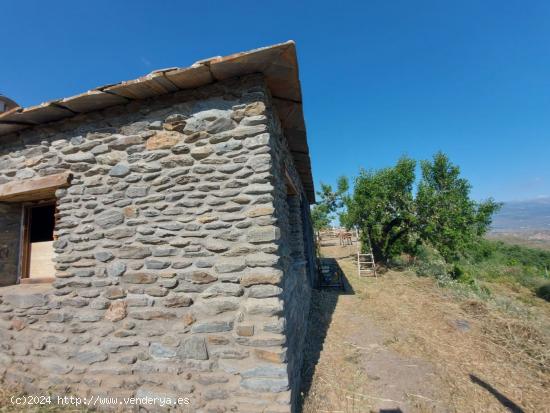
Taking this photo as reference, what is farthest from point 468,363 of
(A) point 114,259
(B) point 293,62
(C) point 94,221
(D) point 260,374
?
(C) point 94,221

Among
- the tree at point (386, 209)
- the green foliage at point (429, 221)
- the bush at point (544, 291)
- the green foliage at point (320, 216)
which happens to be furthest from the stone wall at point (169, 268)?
the green foliage at point (320, 216)

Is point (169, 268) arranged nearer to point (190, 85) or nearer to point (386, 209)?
point (190, 85)

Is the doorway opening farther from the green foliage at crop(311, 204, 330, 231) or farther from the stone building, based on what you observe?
the green foliage at crop(311, 204, 330, 231)

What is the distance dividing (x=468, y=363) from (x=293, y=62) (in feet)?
15.5

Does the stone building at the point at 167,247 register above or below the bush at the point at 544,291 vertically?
above

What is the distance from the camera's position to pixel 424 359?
3904mm

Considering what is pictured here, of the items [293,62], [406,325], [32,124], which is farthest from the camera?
[406,325]

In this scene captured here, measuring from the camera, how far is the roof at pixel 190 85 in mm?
2564

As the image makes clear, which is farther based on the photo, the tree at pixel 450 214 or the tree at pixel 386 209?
the tree at pixel 386 209

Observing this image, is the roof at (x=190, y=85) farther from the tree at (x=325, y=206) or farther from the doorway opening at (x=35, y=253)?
the tree at (x=325, y=206)

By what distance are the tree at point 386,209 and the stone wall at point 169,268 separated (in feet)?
33.5

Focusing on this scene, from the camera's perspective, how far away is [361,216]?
1263 cm

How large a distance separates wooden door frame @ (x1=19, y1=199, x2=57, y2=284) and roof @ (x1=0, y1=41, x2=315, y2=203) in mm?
1073

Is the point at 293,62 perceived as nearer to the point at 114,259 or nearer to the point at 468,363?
the point at 114,259
